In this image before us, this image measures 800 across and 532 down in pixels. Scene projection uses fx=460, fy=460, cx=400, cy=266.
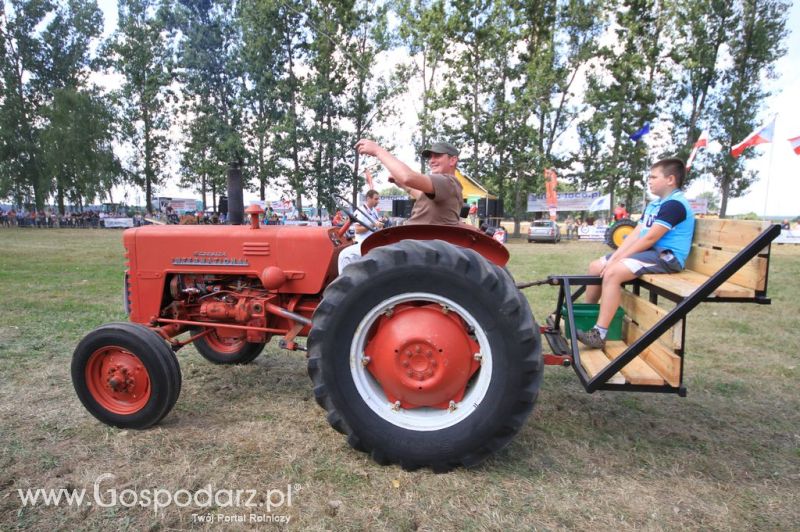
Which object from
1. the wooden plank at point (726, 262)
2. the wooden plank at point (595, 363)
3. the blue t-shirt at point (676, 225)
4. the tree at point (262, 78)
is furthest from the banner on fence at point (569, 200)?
the wooden plank at point (595, 363)

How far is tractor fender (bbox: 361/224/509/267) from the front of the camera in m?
2.53

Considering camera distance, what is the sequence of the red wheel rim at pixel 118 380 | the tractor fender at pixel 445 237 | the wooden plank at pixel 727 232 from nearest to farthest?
the wooden plank at pixel 727 232, the tractor fender at pixel 445 237, the red wheel rim at pixel 118 380

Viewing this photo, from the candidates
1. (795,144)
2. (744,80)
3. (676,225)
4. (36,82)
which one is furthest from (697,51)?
(36,82)

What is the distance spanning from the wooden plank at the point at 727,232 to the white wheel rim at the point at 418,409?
128cm

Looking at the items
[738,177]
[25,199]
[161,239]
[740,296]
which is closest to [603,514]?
[740,296]

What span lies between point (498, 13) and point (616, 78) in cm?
724

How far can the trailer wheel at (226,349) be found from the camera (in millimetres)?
3840

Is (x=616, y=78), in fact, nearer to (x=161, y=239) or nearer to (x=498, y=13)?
(x=498, y=13)

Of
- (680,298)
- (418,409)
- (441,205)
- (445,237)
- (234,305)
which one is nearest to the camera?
(680,298)

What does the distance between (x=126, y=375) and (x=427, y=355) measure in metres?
1.78

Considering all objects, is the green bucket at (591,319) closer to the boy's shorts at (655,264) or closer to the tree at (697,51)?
the boy's shorts at (655,264)

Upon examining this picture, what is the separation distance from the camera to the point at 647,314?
96.5 inches

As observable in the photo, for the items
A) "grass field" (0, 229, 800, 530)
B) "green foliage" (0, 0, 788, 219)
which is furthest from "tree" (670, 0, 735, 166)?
"grass field" (0, 229, 800, 530)

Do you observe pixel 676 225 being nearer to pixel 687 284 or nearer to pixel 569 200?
pixel 687 284
